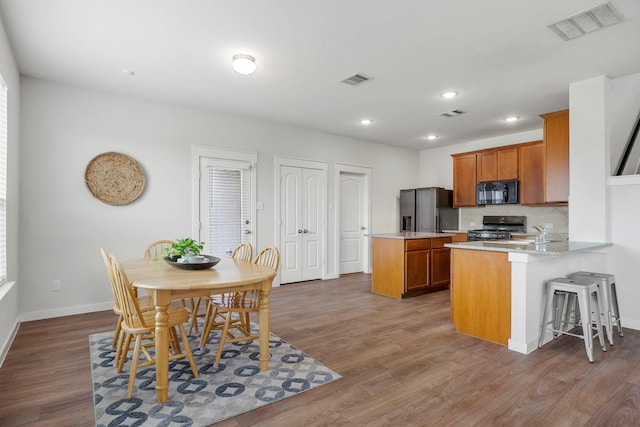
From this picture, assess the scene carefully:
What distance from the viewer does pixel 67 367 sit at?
2.60m

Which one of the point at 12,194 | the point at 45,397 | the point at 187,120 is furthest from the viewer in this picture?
the point at 187,120

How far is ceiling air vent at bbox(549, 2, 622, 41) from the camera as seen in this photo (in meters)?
2.51

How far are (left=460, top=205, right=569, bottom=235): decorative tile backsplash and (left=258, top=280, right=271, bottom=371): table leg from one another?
209 inches

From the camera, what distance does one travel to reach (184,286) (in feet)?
6.86

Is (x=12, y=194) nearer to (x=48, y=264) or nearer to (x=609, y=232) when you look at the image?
(x=48, y=264)

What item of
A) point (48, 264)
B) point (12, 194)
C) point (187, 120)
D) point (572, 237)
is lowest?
→ point (48, 264)

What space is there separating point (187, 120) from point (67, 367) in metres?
3.26

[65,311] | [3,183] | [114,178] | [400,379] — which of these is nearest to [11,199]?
[3,183]

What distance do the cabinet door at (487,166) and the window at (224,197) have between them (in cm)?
405

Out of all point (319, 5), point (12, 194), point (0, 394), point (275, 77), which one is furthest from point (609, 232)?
point (12, 194)

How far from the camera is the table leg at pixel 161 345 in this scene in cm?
207

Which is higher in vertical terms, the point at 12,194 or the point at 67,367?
the point at 12,194

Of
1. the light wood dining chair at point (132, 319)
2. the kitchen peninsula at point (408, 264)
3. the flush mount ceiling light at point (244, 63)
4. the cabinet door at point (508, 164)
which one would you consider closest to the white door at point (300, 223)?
the kitchen peninsula at point (408, 264)

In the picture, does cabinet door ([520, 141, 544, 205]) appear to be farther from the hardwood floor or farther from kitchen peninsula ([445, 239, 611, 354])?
the hardwood floor
